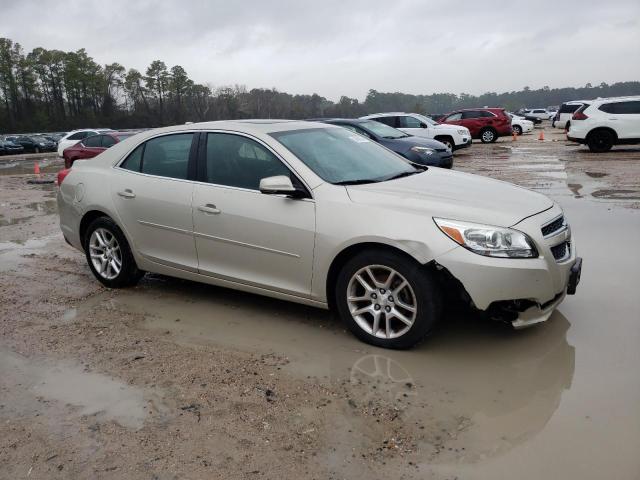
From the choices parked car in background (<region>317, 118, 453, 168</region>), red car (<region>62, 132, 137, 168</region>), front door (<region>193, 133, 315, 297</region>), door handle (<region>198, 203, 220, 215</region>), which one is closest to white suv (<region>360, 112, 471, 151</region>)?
parked car in background (<region>317, 118, 453, 168</region>)

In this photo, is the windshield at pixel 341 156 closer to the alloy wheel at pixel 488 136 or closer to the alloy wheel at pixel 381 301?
the alloy wheel at pixel 381 301

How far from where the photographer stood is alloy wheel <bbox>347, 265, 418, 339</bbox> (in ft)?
12.6

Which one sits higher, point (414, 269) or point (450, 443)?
point (414, 269)

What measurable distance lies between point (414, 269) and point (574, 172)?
451 inches

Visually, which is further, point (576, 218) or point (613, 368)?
point (576, 218)

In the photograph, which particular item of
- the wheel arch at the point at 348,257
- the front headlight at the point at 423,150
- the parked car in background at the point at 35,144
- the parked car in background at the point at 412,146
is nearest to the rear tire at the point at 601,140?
the parked car in background at the point at 412,146

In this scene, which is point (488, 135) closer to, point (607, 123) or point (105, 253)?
point (607, 123)

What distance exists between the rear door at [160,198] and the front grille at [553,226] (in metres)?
2.75

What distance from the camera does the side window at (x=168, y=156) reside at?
4.93 meters

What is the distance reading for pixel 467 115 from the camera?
26.5 m

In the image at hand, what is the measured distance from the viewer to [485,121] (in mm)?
26266

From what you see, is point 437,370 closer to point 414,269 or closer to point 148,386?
point 414,269

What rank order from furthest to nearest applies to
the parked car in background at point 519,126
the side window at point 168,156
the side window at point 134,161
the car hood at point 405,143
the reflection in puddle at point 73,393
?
the parked car in background at point 519,126
the car hood at point 405,143
the side window at point 134,161
the side window at point 168,156
the reflection in puddle at point 73,393

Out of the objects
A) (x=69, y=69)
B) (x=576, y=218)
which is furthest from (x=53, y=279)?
(x=69, y=69)
